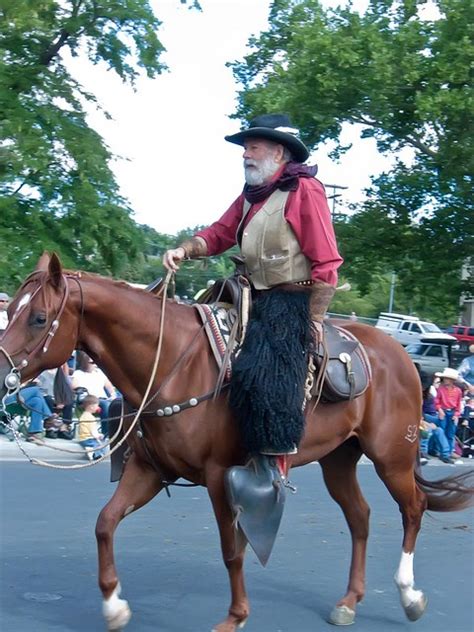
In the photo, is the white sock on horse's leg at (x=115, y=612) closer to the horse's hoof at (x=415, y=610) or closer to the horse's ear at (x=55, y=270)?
the horse's ear at (x=55, y=270)

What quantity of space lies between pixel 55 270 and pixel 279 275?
1.24 metres

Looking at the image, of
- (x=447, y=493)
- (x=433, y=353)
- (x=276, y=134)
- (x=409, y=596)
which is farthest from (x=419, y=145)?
(x=276, y=134)

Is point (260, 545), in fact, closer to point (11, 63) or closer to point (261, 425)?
point (261, 425)

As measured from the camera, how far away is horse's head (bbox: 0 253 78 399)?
4.53 m

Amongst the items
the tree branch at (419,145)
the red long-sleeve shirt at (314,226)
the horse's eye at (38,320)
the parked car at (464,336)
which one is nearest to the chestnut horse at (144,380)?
the horse's eye at (38,320)

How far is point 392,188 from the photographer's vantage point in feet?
78.3

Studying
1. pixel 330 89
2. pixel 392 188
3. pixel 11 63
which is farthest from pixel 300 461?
pixel 392 188

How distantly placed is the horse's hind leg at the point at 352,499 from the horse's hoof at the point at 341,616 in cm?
14

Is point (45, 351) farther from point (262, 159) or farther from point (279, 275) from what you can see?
point (262, 159)

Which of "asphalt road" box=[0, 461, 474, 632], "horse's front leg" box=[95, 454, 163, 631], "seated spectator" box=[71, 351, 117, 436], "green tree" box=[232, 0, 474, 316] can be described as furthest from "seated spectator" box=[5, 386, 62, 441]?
"green tree" box=[232, 0, 474, 316]

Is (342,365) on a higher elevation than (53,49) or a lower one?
lower

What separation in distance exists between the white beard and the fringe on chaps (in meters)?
0.62

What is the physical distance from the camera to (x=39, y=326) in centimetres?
457

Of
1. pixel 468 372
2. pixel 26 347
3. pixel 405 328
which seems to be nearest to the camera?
pixel 26 347
